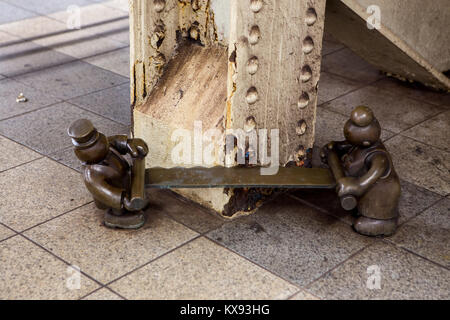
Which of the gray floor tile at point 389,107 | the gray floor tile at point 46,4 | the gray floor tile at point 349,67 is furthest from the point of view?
the gray floor tile at point 46,4

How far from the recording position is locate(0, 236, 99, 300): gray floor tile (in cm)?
356

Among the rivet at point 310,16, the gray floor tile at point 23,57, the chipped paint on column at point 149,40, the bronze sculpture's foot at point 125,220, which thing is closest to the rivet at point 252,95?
the rivet at point 310,16

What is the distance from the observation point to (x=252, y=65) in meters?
3.94

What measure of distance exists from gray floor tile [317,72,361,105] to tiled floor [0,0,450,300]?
6cm

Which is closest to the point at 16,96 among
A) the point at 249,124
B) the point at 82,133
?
the point at 82,133

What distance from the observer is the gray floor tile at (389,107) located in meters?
5.77

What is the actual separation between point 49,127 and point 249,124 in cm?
223

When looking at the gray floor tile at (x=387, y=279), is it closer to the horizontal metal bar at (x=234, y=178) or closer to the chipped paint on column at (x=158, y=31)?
Result: the horizontal metal bar at (x=234, y=178)

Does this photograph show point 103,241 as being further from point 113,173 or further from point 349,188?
point 349,188

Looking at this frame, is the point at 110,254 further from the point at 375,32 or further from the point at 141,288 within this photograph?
the point at 375,32

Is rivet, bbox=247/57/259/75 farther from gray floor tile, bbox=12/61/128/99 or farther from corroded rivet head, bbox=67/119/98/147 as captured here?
gray floor tile, bbox=12/61/128/99

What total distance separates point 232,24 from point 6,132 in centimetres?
260

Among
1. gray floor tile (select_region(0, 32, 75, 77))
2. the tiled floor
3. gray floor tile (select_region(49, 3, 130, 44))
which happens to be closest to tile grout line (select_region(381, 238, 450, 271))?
the tiled floor

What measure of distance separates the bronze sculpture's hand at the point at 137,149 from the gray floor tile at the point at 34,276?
835 millimetres
